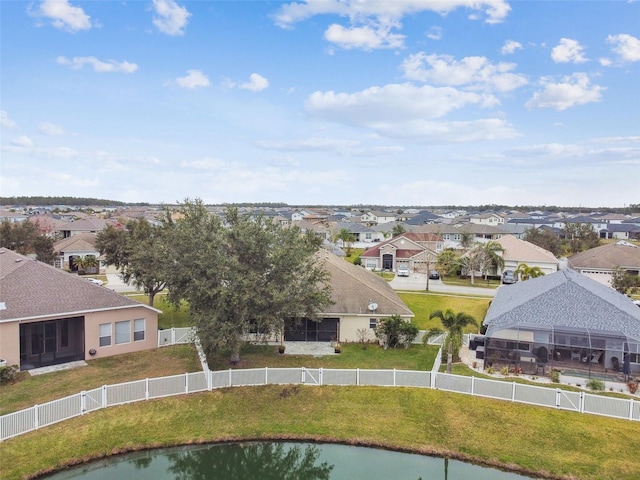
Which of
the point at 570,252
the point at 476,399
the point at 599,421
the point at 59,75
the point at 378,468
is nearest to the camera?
the point at 378,468

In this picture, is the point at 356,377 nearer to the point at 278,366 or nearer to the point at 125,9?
the point at 278,366

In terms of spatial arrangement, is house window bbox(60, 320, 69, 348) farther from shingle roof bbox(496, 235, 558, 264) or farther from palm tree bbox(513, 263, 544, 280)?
shingle roof bbox(496, 235, 558, 264)

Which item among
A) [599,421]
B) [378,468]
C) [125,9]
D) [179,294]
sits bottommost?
[378,468]

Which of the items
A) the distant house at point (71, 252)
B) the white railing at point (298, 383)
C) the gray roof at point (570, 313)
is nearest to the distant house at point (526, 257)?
the gray roof at point (570, 313)

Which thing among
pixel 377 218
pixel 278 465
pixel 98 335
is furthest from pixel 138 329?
pixel 377 218

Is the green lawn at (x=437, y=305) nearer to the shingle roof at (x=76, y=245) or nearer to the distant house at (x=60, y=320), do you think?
the distant house at (x=60, y=320)

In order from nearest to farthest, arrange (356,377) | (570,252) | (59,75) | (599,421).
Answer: (599,421) < (356,377) < (59,75) < (570,252)

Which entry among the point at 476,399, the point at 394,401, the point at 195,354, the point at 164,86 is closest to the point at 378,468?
the point at 394,401

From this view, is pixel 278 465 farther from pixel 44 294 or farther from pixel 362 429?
pixel 44 294
